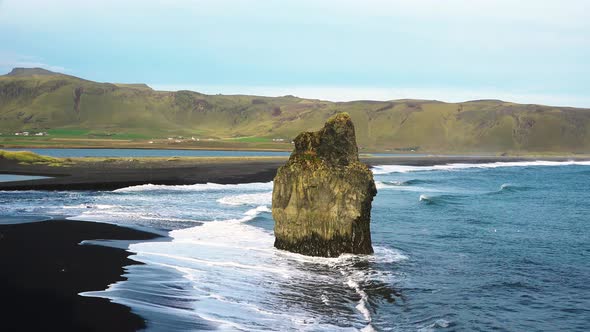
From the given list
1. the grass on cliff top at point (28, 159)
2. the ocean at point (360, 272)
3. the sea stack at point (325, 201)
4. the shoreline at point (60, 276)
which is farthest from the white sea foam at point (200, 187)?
the grass on cliff top at point (28, 159)

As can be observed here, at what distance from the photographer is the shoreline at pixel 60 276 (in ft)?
48.3

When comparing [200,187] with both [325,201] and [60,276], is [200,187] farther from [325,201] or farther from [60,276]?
[60,276]

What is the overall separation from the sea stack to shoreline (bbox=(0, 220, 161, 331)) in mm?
7121

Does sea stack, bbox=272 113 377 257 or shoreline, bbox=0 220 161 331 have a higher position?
sea stack, bbox=272 113 377 257

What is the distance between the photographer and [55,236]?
27.6 metres

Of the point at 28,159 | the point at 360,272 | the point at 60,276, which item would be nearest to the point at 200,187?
the point at 28,159

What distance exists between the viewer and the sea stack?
2666 centimetres

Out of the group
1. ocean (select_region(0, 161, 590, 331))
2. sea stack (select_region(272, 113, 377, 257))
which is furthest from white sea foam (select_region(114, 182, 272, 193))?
sea stack (select_region(272, 113, 377, 257))

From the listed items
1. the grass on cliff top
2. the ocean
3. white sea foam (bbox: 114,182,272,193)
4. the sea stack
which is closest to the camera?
the ocean

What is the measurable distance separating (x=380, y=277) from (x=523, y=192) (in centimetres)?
4809

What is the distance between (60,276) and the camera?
63.5 ft

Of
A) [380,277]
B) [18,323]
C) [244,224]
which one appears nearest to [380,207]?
[244,224]

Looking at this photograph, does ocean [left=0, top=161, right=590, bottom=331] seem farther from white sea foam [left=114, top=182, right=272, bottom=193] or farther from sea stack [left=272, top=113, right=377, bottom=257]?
white sea foam [left=114, top=182, right=272, bottom=193]

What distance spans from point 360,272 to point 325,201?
14.0 feet
